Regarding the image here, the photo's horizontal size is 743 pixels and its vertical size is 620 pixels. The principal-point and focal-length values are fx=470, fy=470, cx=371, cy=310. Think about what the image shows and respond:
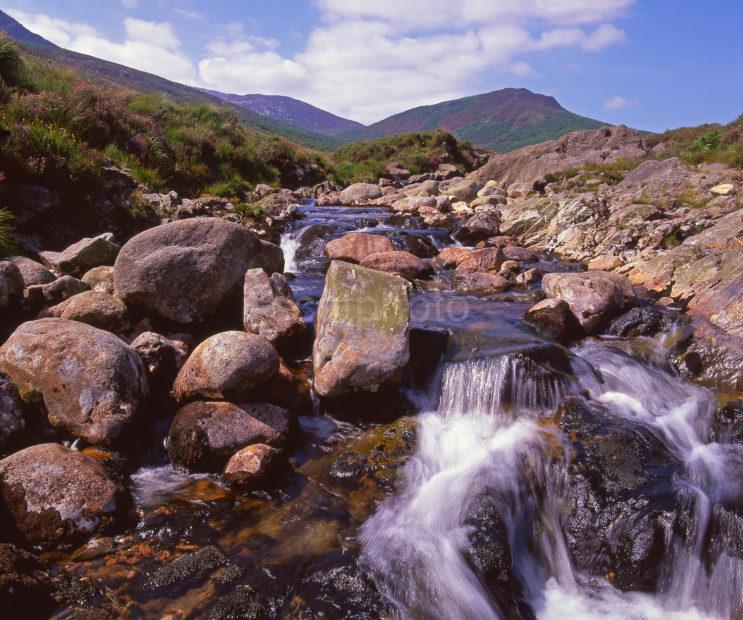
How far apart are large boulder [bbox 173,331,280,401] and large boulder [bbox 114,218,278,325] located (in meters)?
1.68

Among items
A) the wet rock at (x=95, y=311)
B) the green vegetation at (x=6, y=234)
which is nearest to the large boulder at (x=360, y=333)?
the wet rock at (x=95, y=311)

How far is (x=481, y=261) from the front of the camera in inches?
508

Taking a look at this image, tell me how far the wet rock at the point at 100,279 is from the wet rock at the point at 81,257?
417 millimetres

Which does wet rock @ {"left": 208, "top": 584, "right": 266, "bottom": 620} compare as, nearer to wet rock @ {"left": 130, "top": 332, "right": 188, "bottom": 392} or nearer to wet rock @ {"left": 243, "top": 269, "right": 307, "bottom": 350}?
wet rock @ {"left": 130, "top": 332, "right": 188, "bottom": 392}

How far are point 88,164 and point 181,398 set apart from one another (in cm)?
762

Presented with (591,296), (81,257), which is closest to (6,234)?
(81,257)

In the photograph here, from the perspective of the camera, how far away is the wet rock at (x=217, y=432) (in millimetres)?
5242

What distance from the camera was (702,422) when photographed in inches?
251

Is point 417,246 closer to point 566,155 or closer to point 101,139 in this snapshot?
point 101,139

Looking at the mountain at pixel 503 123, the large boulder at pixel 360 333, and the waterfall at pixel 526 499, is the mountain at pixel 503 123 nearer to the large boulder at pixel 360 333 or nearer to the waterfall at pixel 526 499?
the large boulder at pixel 360 333

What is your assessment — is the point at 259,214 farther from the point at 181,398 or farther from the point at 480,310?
the point at 181,398

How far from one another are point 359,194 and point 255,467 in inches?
912

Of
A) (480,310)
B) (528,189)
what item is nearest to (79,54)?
(528,189)

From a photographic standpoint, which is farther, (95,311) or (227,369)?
(95,311)
